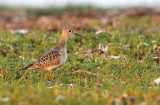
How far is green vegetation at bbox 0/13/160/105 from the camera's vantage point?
5.78 meters

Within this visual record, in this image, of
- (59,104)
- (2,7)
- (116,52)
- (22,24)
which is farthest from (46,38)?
(2,7)

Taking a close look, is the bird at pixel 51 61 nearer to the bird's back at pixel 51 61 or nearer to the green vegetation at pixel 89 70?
the bird's back at pixel 51 61

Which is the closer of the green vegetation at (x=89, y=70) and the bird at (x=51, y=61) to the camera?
the green vegetation at (x=89, y=70)

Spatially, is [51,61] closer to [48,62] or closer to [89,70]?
[48,62]

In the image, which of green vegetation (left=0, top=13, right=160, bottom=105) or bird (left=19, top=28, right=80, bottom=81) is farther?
bird (left=19, top=28, right=80, bottom=81)

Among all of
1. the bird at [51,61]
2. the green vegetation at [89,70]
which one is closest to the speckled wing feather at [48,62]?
the bird at [51,61]

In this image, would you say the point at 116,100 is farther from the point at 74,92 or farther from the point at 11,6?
the point at 11,6

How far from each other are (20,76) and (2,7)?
1483 cm

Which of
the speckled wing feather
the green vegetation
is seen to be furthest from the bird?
the green vegetation

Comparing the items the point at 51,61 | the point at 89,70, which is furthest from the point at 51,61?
the point at 89,70

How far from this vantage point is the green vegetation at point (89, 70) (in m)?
5.78

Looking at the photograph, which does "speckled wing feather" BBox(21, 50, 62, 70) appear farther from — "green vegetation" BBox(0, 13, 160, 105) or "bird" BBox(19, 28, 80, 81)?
"green vegetation" BBox(0, 13, 160, 105)

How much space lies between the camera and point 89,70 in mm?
A: 9859

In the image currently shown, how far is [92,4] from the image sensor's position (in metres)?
22.1
